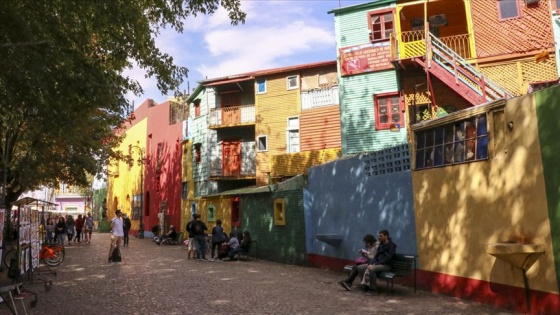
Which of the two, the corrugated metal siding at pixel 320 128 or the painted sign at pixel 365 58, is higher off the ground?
the painted sign at pixel 365 58

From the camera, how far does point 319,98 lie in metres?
24.0

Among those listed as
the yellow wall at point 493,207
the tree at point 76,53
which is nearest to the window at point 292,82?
the tree at point 76,53

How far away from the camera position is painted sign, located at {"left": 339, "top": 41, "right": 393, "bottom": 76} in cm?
1805

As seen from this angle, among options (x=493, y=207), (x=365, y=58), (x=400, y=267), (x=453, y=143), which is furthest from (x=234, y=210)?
(x=493, y=207)

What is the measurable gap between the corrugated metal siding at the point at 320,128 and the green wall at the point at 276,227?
589 centimetres

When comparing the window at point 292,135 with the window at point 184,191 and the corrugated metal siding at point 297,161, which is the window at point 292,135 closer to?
the corrugated metal siding at point 297,161

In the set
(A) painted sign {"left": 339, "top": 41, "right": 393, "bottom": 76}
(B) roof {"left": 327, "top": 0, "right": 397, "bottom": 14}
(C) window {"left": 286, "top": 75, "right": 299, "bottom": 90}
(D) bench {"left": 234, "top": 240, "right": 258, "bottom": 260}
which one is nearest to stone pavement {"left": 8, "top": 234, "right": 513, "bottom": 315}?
(D) bench {"left": 234, "top": 240, "right": 258, "bottom": 260}

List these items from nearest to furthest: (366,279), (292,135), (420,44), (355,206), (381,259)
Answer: (366,279)
(381,259)
(355,206)
(420,44)
(292,135)

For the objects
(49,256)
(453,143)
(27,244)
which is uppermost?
(453,143)

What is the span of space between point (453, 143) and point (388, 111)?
30.1ft

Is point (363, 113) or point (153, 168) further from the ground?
point (363, 113)

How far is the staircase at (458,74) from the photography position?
47.7ft

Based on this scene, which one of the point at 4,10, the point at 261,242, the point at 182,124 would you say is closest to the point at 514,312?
the point at 4,10

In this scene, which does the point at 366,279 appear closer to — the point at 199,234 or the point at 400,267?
the point at 400,267
